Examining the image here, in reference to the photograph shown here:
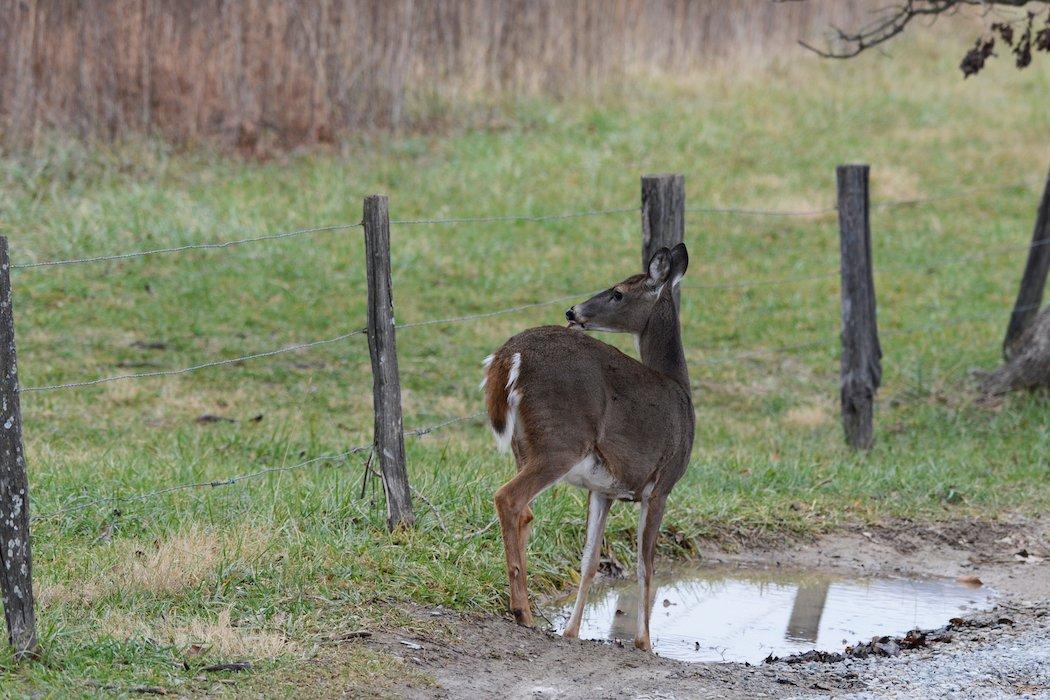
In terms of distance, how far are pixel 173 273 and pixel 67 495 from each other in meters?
6.32

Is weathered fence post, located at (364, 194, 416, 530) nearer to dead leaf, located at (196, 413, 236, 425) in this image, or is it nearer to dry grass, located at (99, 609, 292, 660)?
dry grass, located at (99, 609, 292, 660)

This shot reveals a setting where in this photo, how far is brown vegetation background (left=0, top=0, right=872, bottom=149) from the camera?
15.3m

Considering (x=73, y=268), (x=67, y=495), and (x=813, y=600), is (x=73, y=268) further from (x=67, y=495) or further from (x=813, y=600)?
(x=813, y=600)

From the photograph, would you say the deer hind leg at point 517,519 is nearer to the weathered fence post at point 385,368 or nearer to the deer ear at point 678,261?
the weathered fence post at point 385,368

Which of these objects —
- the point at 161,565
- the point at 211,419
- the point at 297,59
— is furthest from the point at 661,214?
the point at 297,59

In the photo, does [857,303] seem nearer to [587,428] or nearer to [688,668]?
[587,428]

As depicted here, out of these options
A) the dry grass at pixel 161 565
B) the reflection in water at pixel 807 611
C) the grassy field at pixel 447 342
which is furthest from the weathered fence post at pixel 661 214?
the dry grass at pixel 161 565

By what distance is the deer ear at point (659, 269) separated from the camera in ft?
20.2

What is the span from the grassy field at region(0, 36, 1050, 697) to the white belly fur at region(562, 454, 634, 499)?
2.15 ft

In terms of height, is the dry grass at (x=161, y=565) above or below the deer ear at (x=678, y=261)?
below

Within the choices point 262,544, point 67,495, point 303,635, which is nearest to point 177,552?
point 262,544

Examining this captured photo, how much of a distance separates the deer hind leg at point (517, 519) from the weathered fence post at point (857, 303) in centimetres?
429

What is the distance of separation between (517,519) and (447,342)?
6.45 meters

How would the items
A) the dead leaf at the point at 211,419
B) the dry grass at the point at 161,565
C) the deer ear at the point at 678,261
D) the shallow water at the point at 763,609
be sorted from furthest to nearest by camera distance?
1. the dead leaf at the point at 211,419
2. the deer ear at the point at 678,261
3. the shallow water at the point at 763,609
4. the dry grass at the point at 161,565
